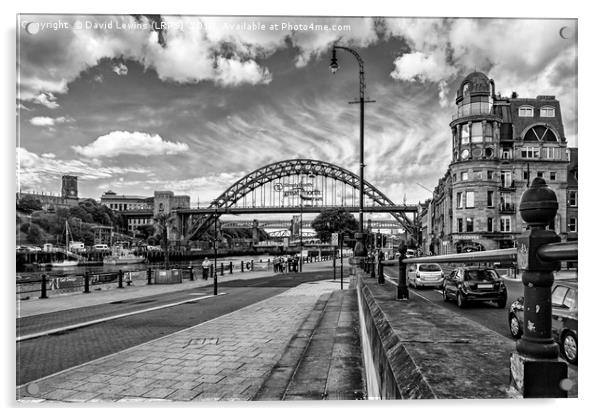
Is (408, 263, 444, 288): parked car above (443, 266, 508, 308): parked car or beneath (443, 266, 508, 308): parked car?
beneath

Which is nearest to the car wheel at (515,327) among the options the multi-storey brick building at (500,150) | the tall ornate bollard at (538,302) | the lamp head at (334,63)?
the multi-storey brick building at (500,150)

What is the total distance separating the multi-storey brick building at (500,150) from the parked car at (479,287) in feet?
9.26

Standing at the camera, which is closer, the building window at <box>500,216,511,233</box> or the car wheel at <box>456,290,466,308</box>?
the building window at <box>500,216,511,233</box>

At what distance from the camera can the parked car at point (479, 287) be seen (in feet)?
36.6

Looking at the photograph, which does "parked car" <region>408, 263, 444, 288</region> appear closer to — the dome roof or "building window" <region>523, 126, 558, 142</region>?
"building window" <region>523, 126, 558, 142</region>

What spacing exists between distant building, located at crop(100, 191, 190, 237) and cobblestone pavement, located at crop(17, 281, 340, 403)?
3074 mm

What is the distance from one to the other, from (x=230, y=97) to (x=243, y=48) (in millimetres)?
1026

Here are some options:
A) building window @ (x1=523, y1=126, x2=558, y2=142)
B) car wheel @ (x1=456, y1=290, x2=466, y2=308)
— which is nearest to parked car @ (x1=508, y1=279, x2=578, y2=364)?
building window @ (x1=523, y1=126, x2=558, y2=142)

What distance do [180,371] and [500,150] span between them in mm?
5797

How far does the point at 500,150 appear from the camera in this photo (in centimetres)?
671

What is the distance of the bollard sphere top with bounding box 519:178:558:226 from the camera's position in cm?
167

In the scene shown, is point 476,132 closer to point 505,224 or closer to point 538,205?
point 505,224
